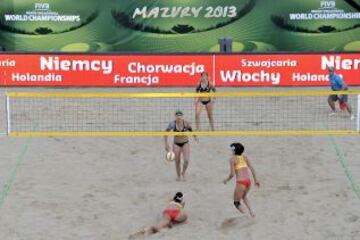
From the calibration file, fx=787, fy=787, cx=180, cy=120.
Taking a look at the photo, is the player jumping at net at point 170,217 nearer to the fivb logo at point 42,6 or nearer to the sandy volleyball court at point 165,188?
the sandy volleyball court at point 165,188

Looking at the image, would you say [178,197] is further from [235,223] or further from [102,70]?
[102,70]

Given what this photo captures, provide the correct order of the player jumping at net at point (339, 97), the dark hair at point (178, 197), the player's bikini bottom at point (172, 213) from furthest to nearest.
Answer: the player jumping at net at point (339, 97)
the dark hair at point (178, 197)
the player's bikini bottom at point (172, 213)

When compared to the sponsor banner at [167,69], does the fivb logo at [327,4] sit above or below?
above

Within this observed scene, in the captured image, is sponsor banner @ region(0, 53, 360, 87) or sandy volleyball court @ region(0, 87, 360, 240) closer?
sandy volleyball court @ region(0, 87, 360, 240)

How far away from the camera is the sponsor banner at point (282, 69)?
2445 centimetres

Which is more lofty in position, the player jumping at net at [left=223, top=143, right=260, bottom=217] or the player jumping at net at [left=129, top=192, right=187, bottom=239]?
the player jumping at net at [left=223, top=143, right=260, bottom=217]

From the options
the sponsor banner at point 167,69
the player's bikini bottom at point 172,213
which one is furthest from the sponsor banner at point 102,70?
the player's bikini bottom at point 172,213

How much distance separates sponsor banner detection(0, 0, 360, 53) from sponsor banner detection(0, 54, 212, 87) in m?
5.21

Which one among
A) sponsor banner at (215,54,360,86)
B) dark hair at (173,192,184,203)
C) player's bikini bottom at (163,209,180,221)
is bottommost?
player's bikini bottom at (163,209,180,221)

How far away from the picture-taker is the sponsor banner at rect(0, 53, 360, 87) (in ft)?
80.3

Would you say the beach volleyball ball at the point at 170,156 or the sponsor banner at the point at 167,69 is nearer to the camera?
the beach volleyball ball at the point at 170,156

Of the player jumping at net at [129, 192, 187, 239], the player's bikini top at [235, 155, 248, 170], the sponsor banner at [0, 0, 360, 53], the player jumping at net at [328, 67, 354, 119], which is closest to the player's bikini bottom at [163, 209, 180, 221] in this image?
the player jumping at net at [129, 192, 187, 239]

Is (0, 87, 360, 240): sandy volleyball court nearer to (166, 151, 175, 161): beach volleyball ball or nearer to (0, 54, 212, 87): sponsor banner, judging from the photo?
(166, 151, 175, 161): beach volleyball ball

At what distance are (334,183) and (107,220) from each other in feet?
14.6
